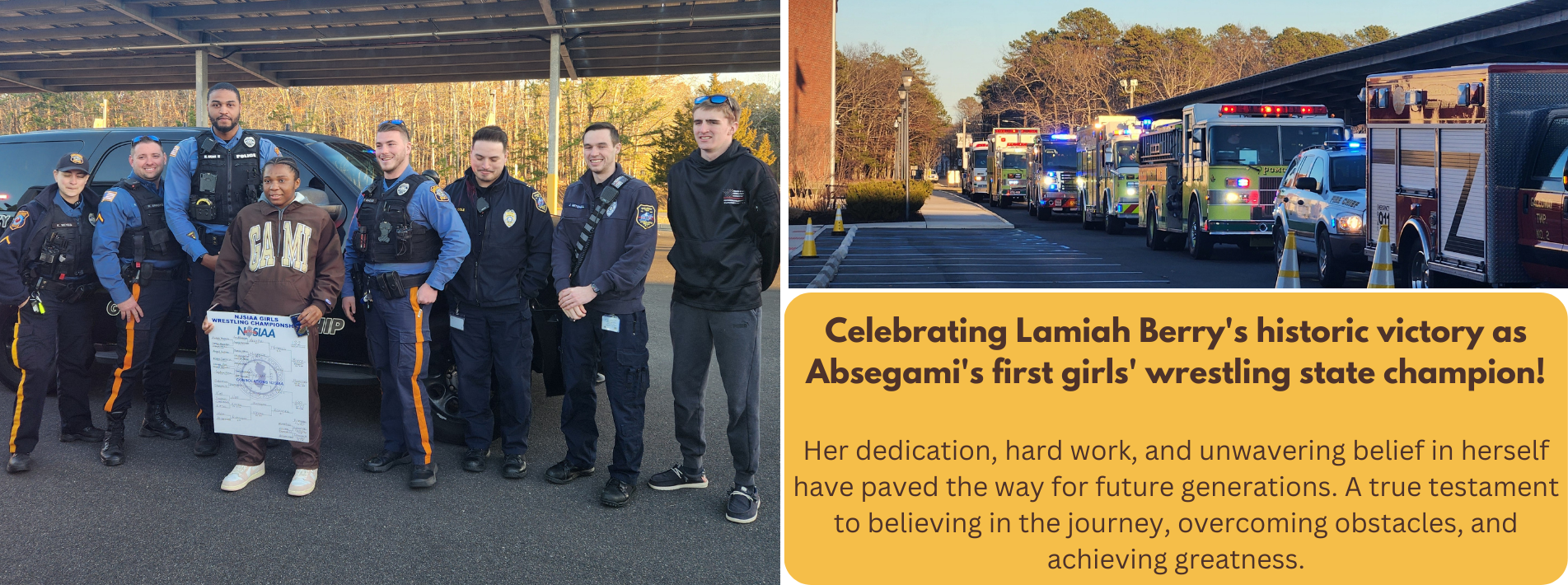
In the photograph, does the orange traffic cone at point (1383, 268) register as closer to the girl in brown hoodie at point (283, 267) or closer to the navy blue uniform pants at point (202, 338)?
the girl in brown hoodie at point (283, 267)

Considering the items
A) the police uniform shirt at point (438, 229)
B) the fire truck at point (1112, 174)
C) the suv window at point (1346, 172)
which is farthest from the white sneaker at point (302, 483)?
the fire truck at point (1112, 174)

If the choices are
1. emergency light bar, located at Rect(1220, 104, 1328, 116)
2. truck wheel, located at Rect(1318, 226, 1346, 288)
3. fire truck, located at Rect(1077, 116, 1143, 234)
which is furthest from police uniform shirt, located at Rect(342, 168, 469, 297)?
fire truck, located at Rect(1077, 116, 1143, 234)

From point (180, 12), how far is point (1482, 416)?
18.6m

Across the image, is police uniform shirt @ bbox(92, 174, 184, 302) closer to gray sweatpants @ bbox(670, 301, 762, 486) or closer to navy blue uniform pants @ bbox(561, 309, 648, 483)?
navy blue uniform pants @ bbox(561, 309, 648, 483)

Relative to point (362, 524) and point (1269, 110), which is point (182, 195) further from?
point (1269, 110)

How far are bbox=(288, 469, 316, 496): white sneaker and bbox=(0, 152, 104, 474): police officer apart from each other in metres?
1.33

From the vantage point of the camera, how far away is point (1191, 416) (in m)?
2.85

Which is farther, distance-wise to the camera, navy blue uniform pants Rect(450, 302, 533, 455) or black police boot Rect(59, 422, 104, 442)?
black police boot Rect(59, 422, 104, 442)

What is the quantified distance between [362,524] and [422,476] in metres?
0.54

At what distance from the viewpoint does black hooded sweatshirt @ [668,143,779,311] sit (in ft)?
13.6

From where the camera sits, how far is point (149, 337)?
5.22 meters

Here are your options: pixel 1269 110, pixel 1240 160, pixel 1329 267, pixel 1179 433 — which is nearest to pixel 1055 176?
pixel 1269 110

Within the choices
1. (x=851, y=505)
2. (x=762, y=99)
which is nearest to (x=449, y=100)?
(x=762, y=99)

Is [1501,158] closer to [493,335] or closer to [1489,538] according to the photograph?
[1489,538]
